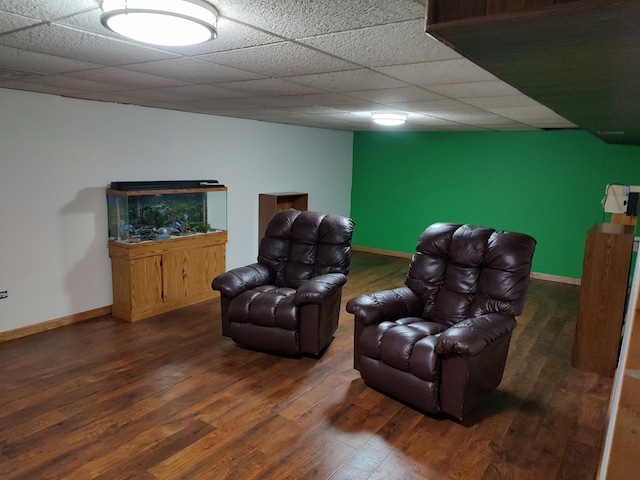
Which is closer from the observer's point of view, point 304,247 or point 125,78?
point 125,78

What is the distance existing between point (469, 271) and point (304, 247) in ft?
5.15

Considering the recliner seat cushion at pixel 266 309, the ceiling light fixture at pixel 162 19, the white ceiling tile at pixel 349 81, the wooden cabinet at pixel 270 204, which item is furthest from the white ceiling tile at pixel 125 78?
the wooden cabinet at pixel 270 204

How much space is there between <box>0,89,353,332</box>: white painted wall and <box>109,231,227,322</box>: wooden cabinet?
25 centimetres

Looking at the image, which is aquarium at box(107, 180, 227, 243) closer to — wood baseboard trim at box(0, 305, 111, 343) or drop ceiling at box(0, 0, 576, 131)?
wood baseboard trim at box(0, 305, 111, 343)

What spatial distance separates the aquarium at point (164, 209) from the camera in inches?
175

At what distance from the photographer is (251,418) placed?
2828 millimetres

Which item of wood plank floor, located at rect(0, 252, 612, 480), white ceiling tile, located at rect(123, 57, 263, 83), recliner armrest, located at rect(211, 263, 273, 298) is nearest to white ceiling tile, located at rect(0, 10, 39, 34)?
white ceiling tile, located at rect(123, 57, 263, 83)

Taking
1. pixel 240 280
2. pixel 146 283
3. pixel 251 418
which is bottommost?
pixel 251 418

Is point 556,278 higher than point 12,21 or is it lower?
lower

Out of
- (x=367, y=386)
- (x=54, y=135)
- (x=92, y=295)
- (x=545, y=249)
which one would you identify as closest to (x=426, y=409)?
(x=367, y=386)

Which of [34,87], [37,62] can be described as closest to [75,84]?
[34,87]

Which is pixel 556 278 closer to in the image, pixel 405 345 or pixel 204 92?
pixel 405 345

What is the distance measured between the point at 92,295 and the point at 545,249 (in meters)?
5.86

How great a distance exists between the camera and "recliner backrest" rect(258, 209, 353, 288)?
412cm
